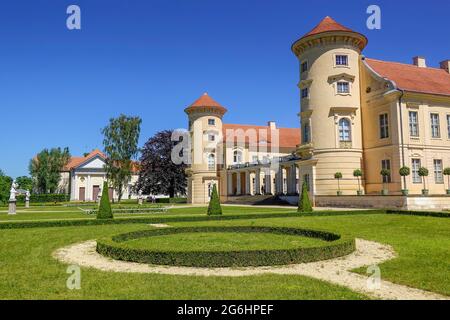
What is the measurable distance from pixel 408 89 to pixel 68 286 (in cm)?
2992

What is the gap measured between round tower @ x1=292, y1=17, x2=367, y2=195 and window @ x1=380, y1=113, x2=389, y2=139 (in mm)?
2135

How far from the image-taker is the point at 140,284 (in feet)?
23.2

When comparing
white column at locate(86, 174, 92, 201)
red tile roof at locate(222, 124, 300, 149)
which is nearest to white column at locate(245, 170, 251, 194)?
red tile roof at locate(222, 124, 300, 149)

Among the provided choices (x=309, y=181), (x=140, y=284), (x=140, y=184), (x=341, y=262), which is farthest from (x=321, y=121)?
(x=140, y=184)

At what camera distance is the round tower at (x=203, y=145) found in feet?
165

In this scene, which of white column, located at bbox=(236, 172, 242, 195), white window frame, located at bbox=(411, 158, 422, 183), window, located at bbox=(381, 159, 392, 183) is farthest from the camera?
white column, located at bbox=(236, 172, 242, 195)

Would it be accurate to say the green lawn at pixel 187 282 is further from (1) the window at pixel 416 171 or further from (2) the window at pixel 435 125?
(2) the window at pixel 435 125

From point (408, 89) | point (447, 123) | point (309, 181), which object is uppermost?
point (408, 89)

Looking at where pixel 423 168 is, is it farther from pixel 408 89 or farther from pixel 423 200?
pixel 408 89

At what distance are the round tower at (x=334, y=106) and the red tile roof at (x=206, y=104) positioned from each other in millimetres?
19137

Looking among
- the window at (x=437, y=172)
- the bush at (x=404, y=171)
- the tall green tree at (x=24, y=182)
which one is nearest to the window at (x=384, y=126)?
the bush at (x=404, y=171)

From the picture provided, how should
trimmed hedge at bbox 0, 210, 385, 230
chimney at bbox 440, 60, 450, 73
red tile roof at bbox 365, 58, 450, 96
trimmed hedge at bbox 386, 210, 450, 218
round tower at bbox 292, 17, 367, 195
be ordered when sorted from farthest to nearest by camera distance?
chimney at bbox 440, 60, 450, 73 → round tower at bbox 292, 17, 367, 195 → red tile roof at bbox 365, 58, 450, 96 → trimmed hedge at bbox 386, 210, 450, 218 → trimmed hedge at bbox 0, 210, 385, 230

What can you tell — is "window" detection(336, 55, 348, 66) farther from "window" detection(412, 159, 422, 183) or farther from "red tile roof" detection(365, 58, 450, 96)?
"window" detection(412, 159, 422, 183)

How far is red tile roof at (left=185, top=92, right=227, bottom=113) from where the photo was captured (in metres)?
50.4
